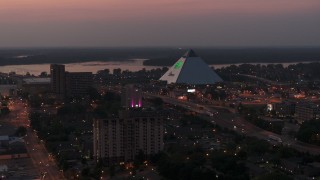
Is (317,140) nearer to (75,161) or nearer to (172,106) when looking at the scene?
(75,161)

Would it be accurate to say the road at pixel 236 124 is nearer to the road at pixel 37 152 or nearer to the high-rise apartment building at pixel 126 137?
the high-rise apartment building at pixel 126 137

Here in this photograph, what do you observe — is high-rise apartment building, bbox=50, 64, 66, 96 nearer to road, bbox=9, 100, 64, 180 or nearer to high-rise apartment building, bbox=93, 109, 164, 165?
road, bbox=9, 100, 64, 180

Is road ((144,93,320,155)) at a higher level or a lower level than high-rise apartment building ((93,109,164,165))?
lower

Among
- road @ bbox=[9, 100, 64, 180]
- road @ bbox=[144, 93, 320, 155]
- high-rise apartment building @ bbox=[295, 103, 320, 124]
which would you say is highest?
high-rise apartment building @ bbox=[295, 103, 320, 124]

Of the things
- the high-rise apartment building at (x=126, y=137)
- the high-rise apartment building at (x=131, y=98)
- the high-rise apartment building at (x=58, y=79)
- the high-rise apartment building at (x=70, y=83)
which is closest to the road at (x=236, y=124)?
the high-rise apartment building at (x=131, y=98)

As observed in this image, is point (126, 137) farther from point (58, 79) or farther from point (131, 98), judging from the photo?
point (58, 79)

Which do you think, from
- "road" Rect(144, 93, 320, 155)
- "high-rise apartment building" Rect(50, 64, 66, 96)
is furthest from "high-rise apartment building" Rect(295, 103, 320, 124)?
"high-rise apartment building" Rect(50, 64, 66, 96)

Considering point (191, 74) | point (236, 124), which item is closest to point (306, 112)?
point (236, 124)

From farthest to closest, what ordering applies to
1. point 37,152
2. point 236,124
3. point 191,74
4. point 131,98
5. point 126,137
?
point 191,74
point 131,98
point 236,124
point 37,152
point 126,137
